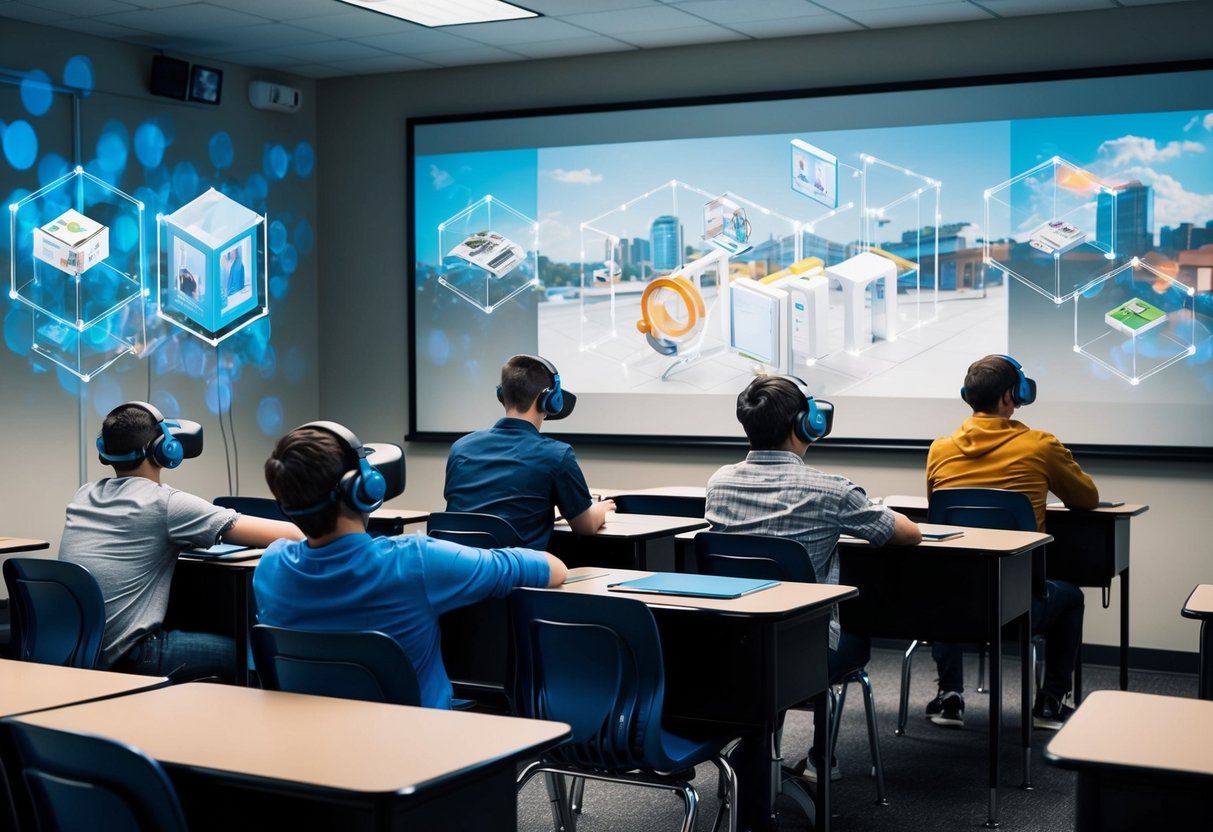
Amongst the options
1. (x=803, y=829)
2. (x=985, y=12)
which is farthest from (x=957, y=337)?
(x=803, y=829)

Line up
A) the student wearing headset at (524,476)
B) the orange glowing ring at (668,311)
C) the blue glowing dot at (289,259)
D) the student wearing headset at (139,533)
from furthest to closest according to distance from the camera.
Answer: the blue glowing dot at (289,259), the orange glowing ring at (668,311), the student wearing headset at (524,476), the student wearing headset at (139,533)

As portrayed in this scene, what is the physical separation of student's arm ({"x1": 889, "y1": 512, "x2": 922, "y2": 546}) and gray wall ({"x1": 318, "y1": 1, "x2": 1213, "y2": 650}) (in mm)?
2508

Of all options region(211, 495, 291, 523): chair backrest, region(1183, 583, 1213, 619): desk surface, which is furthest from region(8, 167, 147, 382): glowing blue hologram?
region(1183, 583, 1213, 619): desk surface

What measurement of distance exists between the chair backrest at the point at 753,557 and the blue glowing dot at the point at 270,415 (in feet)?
14.0

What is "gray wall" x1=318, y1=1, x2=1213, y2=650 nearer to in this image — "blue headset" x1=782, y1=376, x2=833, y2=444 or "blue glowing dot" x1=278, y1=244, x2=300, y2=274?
"blue glowing dot" x1=278, y1=244, x2=300, y2=274

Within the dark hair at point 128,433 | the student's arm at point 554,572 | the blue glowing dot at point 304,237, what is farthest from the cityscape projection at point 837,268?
the student's arm at point 554,572

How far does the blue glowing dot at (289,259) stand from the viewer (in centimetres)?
743

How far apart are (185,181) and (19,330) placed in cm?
122

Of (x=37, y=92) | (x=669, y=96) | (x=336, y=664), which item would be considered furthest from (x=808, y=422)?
(x=37, y=92)

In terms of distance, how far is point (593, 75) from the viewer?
692 centimetres

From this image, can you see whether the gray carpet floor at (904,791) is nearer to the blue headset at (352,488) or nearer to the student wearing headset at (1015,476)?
the student wearing headset at (1015,476)

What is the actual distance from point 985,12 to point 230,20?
3395mm

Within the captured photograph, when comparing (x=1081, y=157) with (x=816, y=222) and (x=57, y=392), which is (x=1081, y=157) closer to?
(x=816, y=222)

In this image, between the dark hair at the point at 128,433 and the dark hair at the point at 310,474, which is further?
the dark hair at the point at 128,433
